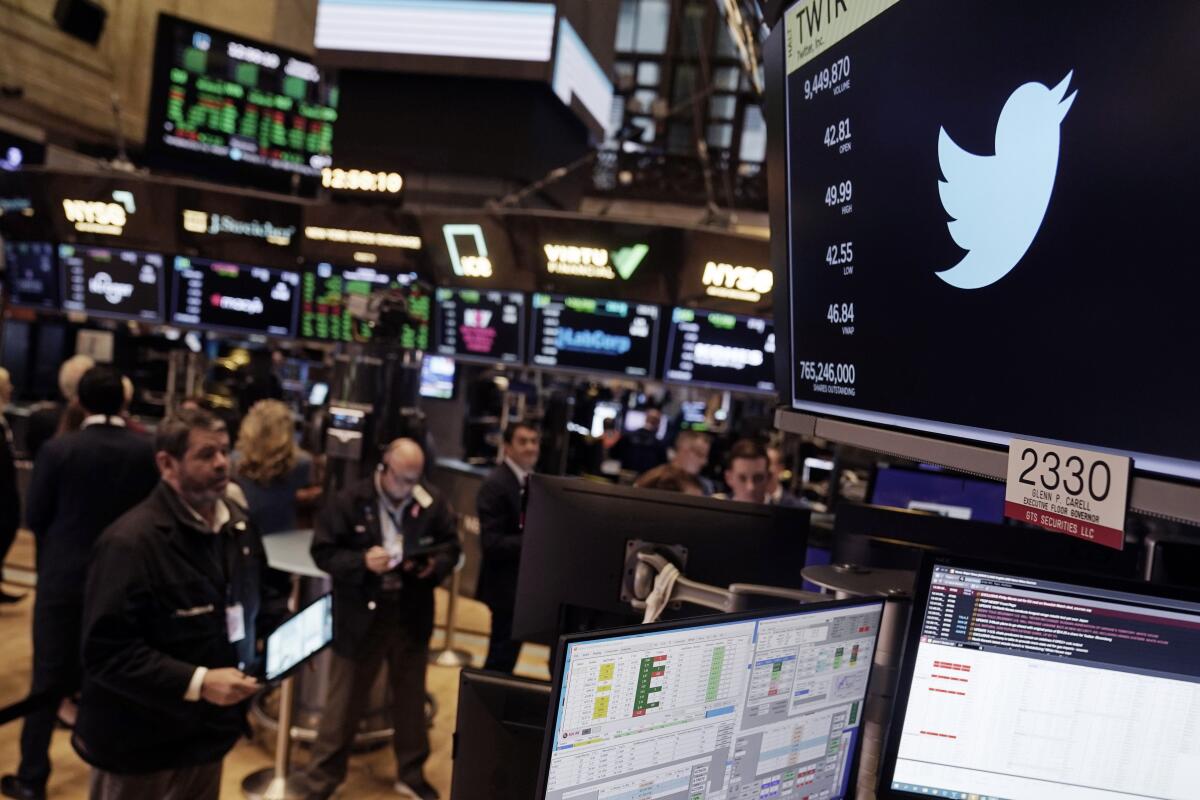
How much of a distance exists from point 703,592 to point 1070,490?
871 millimetres

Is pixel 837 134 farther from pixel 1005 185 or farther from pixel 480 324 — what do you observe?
pixel 480 324

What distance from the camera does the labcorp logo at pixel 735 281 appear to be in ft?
18.8

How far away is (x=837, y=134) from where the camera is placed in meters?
1.67

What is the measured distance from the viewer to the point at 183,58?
7.63 m

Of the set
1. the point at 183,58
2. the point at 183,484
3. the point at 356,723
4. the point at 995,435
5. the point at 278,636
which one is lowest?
the point at 356,723

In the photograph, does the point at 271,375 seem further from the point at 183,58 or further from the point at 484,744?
the point at 484,744

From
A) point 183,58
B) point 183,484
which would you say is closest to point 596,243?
point 183,484

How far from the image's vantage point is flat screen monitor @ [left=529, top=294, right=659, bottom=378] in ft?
19.4

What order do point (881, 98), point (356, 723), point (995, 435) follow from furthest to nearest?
point (356, 723), point (881, 98), point (995, 435)

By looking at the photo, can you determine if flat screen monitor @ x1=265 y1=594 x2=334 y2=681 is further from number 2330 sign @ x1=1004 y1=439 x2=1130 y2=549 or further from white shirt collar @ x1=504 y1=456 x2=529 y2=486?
white shirt collar @ x1=504 y1=456 x2=529 y2=486

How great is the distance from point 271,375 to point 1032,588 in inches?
296

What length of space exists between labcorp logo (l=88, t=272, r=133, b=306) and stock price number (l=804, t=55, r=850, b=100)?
6.23 meters

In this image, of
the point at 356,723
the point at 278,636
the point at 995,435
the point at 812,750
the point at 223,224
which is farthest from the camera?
the point at 223,224

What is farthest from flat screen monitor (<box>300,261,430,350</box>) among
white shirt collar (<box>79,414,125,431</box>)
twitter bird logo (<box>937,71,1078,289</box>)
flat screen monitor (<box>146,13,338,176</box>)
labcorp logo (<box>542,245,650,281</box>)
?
twitter bird logo (<box>937,71,1078,289</box>)
